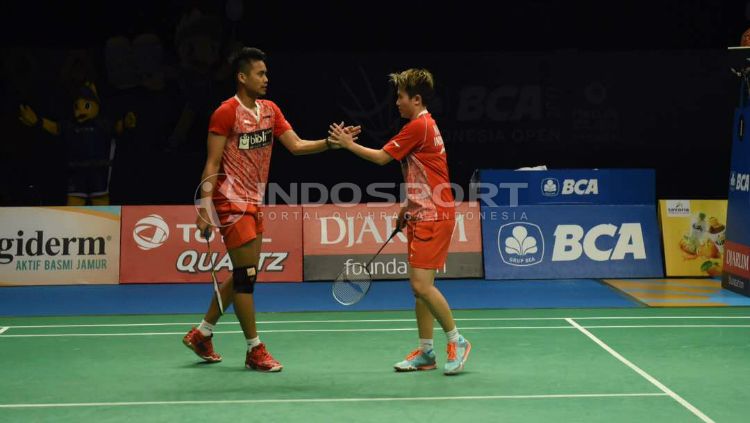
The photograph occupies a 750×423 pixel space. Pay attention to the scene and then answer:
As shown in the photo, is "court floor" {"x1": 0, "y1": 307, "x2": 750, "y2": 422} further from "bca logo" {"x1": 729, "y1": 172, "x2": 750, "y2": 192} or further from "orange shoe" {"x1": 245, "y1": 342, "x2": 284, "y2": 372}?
"bca logo" {"x1": 729, "y1": 172, "x2": 750, "y2": 192}

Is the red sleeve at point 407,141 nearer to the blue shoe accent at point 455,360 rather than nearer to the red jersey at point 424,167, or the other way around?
the red jersey at point 424,167

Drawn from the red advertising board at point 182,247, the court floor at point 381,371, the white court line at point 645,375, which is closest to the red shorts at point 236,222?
the court floor at point 381,371

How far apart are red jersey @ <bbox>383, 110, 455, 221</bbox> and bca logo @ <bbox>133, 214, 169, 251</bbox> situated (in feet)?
16.3

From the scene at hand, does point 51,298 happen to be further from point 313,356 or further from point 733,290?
point 733,290

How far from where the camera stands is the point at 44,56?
12203 millimetres

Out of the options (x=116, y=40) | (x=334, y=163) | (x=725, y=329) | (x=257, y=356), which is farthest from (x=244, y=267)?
(x=116, y=40)

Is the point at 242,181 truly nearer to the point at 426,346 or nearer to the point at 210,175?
the point at 210,175

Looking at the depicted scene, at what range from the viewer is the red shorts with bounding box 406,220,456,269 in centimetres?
586

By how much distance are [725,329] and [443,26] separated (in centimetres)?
616

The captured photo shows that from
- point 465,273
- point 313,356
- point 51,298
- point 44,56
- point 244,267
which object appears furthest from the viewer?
point 44,56

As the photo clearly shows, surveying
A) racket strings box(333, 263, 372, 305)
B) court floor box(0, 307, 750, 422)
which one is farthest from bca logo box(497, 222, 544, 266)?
racket strings box(333, 263, 372, 305)

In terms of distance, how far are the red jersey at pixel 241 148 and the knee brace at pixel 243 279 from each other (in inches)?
16.7

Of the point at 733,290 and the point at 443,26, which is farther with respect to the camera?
the point at 443,26

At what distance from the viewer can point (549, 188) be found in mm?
10883
